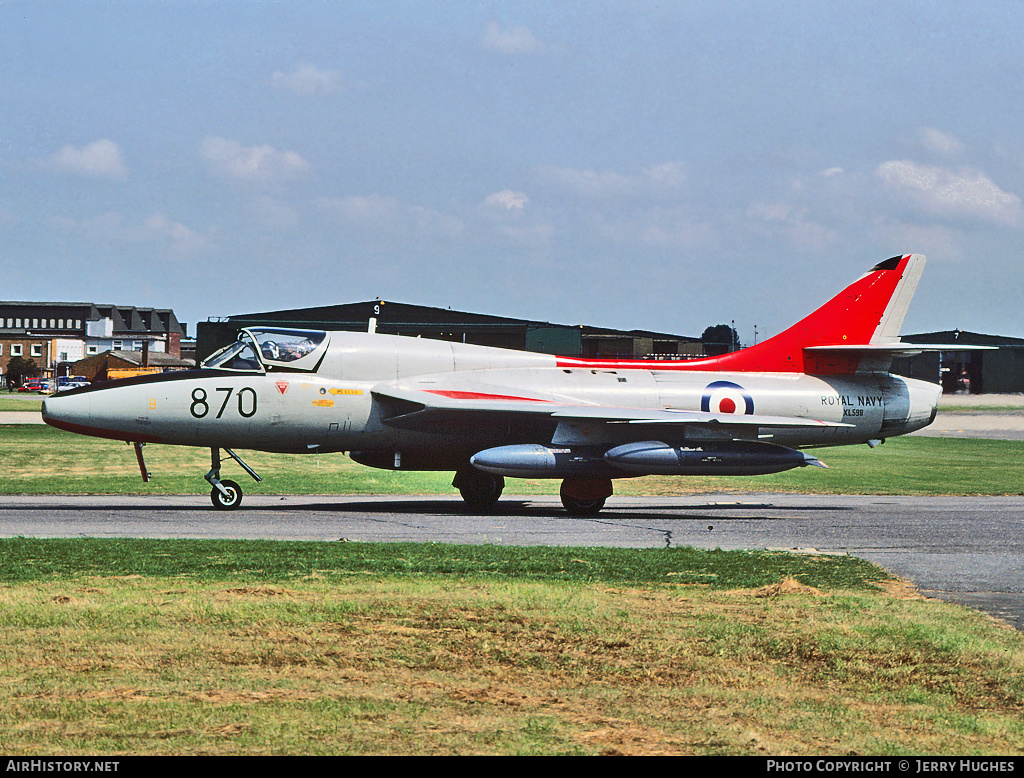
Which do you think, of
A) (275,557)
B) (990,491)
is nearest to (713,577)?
(275,557)

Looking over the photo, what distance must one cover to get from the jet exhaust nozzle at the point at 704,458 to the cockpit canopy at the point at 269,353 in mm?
5733

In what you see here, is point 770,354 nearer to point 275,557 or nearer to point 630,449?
point 630,449

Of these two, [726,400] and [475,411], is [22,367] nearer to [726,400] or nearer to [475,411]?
[475,411]

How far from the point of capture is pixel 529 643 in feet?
25.7

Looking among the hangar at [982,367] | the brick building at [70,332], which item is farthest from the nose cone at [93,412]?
the brick building at [70,332]

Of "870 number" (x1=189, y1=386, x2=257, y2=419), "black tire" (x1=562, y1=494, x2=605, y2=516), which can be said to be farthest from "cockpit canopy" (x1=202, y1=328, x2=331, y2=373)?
"black tire" (x1=562, y1=494, x2=605, y2=516)

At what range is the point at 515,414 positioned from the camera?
1950cm

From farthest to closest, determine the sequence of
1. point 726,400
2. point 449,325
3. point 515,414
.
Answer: point 449,325
point 726,400
point 515,414

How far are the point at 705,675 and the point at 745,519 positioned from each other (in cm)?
1140

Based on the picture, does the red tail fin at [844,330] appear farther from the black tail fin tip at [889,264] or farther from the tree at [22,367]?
the tree at [22,367]

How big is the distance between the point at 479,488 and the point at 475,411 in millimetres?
1913

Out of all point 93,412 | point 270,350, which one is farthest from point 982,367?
point 93,412

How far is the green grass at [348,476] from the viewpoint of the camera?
2384 centimetres

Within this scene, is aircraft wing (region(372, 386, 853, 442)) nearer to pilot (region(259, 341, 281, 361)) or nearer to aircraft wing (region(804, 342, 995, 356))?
pilot (region(259, 341, 281, 361))
